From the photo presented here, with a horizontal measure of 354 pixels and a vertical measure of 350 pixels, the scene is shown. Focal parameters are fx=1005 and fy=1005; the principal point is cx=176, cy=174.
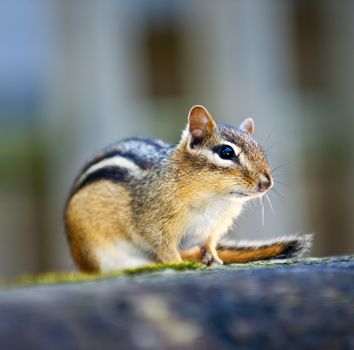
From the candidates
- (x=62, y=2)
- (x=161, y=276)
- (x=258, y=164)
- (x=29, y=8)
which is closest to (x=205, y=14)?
(x=62, y=2)

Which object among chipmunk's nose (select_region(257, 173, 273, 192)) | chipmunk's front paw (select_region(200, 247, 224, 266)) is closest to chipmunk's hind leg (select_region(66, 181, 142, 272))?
A: chipmunk's front paw (select_region(200, 247, 224, 266))

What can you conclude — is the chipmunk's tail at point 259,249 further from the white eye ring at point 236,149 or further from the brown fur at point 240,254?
the white eye ring at point 236,149

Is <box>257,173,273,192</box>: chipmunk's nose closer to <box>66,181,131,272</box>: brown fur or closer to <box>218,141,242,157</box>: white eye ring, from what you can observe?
<box>218,141,242,157</box>: white eye ring

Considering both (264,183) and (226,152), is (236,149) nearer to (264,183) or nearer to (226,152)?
(226,152)

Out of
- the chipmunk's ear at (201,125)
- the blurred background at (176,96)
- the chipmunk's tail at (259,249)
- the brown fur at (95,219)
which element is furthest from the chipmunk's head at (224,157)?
the blurred background at (176,96)

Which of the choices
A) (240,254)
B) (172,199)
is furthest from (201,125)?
(240,254)

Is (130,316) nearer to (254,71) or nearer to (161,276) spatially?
(161,276)

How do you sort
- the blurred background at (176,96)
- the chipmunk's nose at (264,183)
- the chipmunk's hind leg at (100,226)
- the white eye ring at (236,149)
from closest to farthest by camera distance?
1. the chipmunk's nose at (264,183)
2. the white eye ring at (236,149)
3. the chipmunk's hind leg at (100,226)
4. the blurred background at (176,96)
